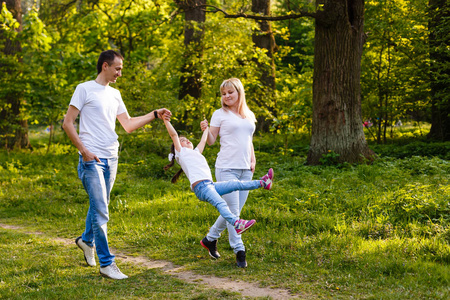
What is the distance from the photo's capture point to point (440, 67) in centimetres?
1302

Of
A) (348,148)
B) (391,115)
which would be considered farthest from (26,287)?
(391,115)

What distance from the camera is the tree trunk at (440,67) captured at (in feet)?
41.2

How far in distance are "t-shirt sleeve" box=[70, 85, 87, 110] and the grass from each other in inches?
74.2

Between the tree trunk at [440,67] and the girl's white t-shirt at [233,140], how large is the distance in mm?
9149

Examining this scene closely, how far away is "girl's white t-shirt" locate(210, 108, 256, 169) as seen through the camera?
5238 millimetres

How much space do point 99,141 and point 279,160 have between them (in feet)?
26.6

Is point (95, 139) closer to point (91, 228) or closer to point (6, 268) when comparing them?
point (91, 228)

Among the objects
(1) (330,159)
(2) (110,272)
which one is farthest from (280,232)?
(1) (330,159)

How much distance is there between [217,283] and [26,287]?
6.49ft

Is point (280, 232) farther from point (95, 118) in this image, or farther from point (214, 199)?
point (95, 118)

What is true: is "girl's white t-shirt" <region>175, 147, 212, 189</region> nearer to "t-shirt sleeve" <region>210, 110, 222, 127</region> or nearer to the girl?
the girl

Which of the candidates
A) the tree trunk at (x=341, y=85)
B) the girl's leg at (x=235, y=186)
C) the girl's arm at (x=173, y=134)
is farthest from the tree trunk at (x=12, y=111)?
the girl's leg at (x=235, y=186)

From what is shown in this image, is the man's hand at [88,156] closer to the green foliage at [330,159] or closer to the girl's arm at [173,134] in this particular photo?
the girl's arm at [173,134]

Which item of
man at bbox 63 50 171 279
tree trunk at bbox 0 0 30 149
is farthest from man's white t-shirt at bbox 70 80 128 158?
tree trunk at bbox 0 0 30 149
